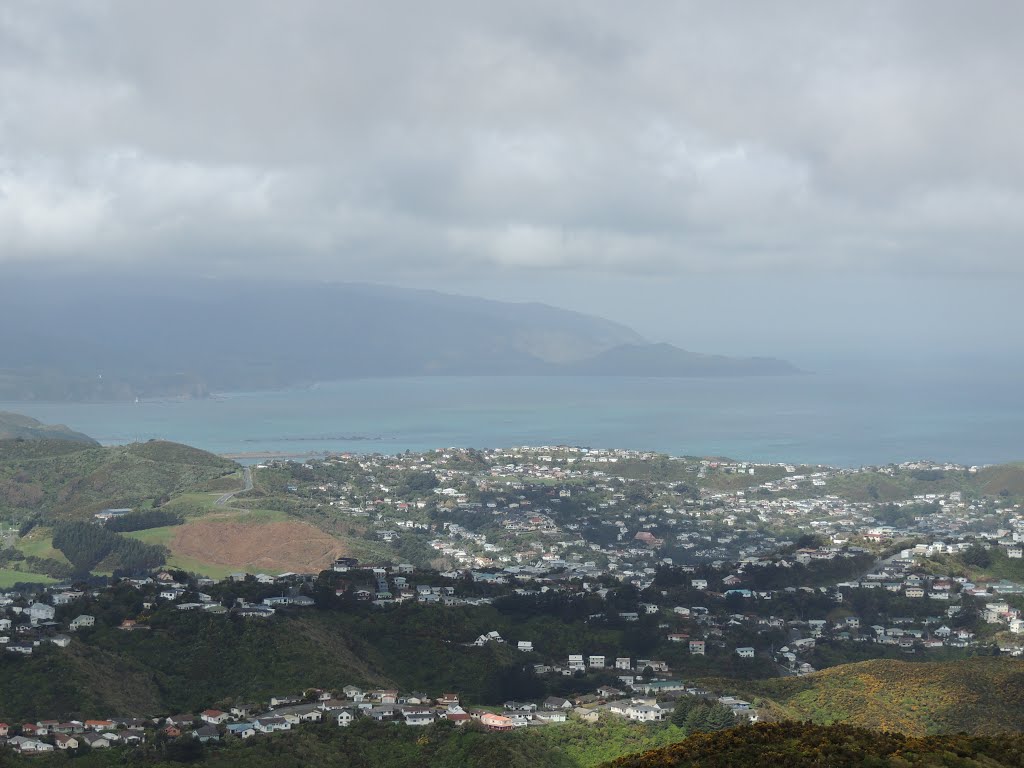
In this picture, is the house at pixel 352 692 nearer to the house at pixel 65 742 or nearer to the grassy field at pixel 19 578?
the house at pixel 65 742

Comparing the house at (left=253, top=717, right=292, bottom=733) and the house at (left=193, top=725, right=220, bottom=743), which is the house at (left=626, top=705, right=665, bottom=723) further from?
the house at (left=193, top=725, right=220, bottom=743)

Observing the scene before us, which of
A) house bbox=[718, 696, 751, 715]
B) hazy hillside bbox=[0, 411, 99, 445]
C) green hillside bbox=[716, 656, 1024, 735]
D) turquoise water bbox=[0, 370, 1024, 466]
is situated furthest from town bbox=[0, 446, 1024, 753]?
hazy hillside bbox=[0, 411, 99, 445]

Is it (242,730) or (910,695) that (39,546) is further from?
(910,695)

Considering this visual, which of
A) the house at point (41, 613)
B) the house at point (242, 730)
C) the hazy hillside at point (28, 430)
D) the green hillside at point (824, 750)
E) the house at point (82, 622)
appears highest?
the hazy hillside at point (28, 430)

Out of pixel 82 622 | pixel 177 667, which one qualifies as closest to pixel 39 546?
pixel 82 622

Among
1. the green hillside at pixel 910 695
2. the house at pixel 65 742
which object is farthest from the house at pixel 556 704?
the house at pixel 65 742

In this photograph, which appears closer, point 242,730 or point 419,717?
point 242,730

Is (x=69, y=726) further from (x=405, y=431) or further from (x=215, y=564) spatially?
(x=405, y=431)
